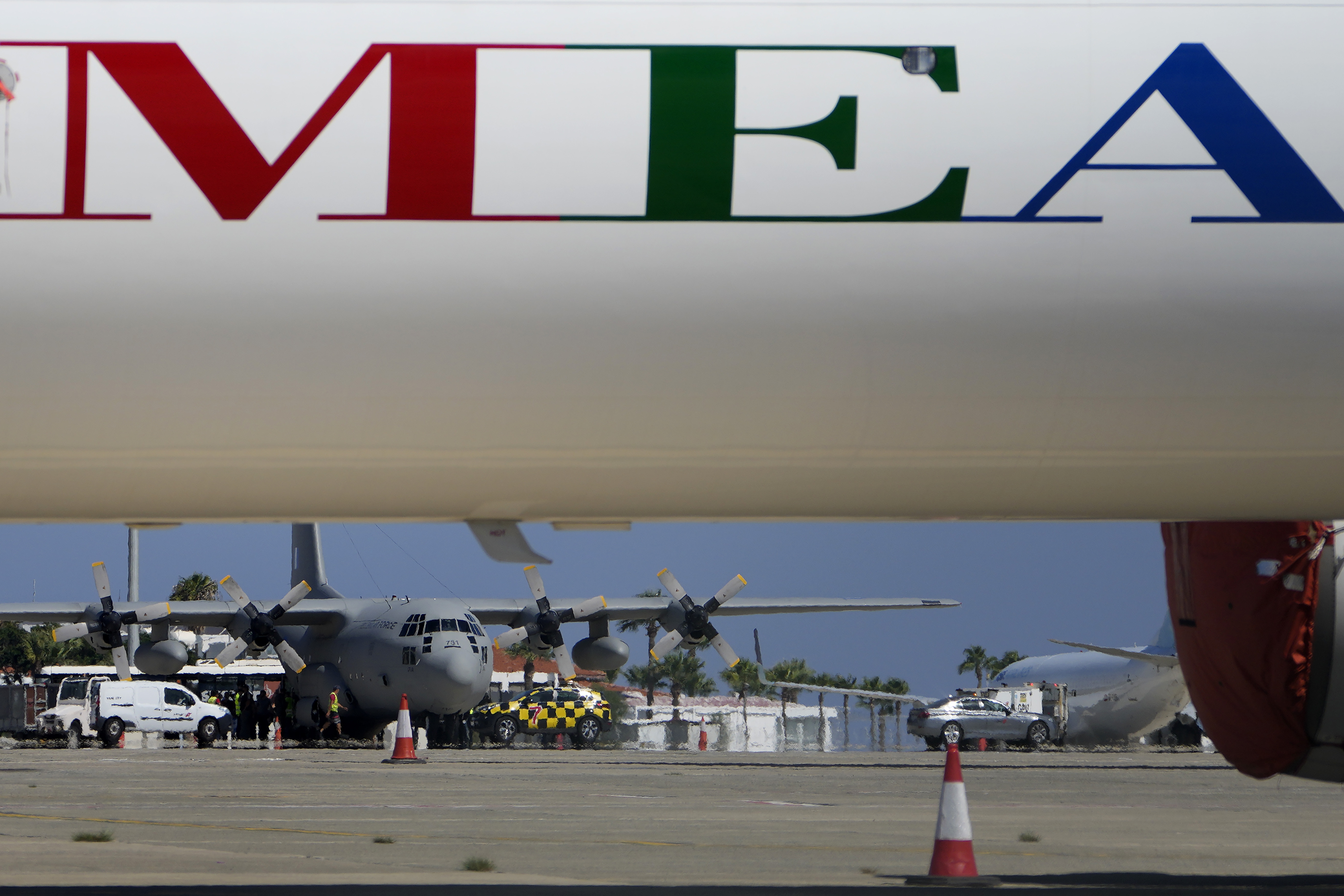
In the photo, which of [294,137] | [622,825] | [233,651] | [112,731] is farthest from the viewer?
[112,731]

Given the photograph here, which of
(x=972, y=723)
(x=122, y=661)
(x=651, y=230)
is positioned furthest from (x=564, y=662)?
(x=651, y=230)

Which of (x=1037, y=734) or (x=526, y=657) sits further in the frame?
(x=526, y=657)

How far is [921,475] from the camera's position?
19.0ft

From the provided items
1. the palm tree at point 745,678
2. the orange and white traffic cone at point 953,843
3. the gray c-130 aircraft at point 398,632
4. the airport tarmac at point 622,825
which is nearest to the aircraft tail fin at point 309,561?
Result: the gray c-130 aircraft at point 398,632

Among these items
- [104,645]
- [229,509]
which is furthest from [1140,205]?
[104,645]

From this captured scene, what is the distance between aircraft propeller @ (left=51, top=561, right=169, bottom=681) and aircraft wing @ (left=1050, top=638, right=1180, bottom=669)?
860 inches

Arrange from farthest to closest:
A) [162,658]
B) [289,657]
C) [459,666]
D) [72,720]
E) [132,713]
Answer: [72,720], [132,713], [289,657], [459,666], [162,658]

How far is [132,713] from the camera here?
42312 millimetres

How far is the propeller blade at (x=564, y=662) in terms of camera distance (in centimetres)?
3603

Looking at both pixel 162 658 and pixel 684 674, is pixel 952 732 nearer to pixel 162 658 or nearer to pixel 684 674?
pixel 162 658

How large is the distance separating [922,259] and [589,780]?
18036 mm

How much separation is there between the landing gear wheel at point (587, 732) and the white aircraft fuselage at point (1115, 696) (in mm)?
14852

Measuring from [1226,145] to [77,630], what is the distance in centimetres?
3505

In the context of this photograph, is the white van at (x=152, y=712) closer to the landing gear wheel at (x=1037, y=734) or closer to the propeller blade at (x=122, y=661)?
the propeller blade at (x=122, y=661)
